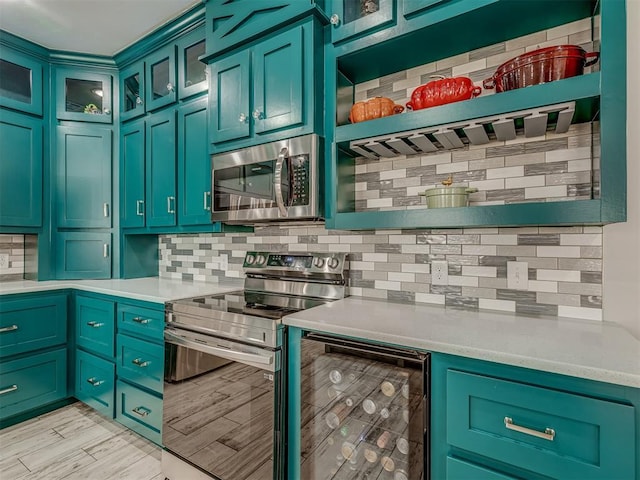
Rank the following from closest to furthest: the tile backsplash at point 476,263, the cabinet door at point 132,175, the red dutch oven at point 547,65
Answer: the red dutch oven at point 547,65 → the tile backsplash at point 476,263 → the cabinet door at point 132,175

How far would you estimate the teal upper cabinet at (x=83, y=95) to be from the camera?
2797mm

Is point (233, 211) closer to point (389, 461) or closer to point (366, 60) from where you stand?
point (366, 60)

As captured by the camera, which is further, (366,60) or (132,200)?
(132,200)

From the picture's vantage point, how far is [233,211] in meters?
2.00

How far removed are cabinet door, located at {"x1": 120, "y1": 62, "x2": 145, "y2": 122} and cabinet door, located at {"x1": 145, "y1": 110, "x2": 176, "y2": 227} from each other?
25cm

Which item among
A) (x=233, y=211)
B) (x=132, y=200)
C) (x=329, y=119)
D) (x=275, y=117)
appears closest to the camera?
(x=329, y=119)

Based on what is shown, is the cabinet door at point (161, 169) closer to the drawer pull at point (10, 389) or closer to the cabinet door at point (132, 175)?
the cabinet door at point (132, 175)

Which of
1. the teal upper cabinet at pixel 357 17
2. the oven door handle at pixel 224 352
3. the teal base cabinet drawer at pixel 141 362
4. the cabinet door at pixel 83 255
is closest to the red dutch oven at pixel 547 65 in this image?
the teal upper cabinet at pixel 357 17

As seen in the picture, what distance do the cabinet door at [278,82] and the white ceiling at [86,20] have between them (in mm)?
907

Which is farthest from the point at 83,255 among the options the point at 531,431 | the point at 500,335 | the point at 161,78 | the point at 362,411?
the point at 531,431

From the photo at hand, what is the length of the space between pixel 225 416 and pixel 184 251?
162cm

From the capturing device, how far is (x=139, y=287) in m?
2.37

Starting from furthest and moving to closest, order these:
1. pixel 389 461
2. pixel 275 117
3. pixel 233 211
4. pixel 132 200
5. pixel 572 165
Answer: pixel 132 200 → pixel 233 211 → pixel 275 117 → pixel 572 165 → pixel 389 461

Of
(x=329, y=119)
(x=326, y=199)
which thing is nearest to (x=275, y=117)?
(x=329, y=119)
